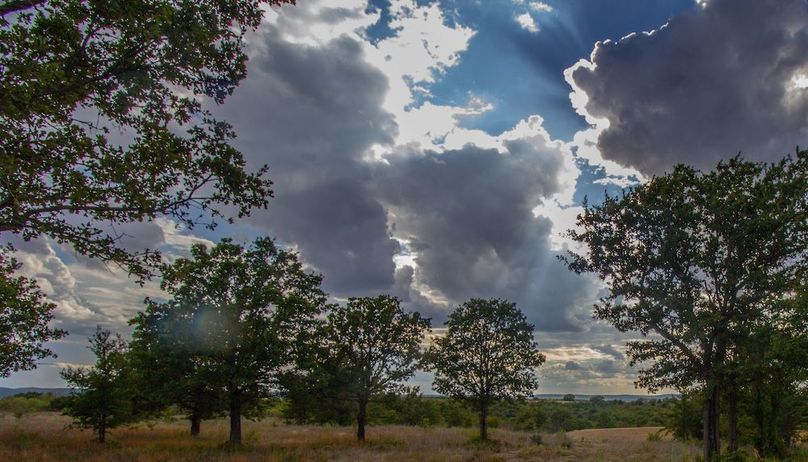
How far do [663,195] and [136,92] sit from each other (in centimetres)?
2075

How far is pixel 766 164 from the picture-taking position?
19.1 meters

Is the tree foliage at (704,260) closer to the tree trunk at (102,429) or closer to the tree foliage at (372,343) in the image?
the tree foliage at (372,343)

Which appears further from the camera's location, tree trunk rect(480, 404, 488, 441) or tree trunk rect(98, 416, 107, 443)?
tree trunk rect(480, 404, 488, 441)

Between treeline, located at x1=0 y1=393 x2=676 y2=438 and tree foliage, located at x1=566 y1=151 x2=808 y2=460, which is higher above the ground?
tree foliage, located at x1=566 y1=151 x2=808 y2=460

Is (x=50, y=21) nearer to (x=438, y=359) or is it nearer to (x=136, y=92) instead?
(x=136, y=92)

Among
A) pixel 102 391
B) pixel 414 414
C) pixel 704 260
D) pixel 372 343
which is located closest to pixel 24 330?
pixel 102 391

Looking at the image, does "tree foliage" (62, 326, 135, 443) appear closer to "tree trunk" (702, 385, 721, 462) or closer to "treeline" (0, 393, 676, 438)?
"treeline" (0, 393, 676, 438)

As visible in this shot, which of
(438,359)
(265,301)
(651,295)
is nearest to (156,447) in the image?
(265,301)

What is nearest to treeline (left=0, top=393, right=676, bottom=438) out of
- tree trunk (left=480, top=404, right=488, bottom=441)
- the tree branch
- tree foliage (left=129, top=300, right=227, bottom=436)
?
tree trunk (left=480, top=404, right=488, bottom=441)

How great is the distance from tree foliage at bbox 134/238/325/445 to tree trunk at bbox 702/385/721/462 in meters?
21.1

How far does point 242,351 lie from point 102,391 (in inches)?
374

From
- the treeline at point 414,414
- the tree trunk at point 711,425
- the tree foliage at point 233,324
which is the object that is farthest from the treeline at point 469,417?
the tree trunk at point 711,425

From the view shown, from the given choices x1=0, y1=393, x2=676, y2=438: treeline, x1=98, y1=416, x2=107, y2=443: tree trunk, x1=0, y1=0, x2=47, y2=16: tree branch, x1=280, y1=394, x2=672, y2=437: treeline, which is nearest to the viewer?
x1=0, y1=0, x2=47, y2=16: tree branch

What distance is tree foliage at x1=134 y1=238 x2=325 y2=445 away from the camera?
24.4 metres
